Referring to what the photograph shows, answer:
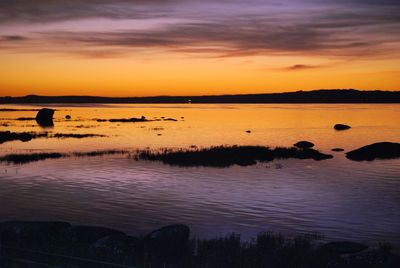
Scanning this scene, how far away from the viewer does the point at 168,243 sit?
16.8 meters

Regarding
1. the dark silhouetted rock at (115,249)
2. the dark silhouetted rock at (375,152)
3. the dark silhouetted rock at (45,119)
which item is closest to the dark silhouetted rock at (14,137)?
Answer: the dark silhouetted rock at (45,119)

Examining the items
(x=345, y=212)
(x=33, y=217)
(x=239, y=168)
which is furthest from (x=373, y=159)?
(x=33, y=217)

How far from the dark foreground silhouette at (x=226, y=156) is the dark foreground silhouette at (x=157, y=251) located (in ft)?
84.8

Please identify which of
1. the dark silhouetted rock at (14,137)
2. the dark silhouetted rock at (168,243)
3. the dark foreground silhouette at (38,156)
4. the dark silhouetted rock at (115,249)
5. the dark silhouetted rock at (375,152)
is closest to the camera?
the dark silhouetted rock at (115,249)

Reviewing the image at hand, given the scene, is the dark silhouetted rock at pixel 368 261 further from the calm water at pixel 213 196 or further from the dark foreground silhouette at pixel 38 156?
the dark foreground silhouette at pixel 38 156

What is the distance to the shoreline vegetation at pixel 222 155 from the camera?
4503cm

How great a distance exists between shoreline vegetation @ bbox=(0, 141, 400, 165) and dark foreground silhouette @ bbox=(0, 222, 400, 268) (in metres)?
25.7

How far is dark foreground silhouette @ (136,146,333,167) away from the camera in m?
44.8

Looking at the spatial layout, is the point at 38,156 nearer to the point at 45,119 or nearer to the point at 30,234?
the point at 30,234

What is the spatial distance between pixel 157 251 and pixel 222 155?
32.1m

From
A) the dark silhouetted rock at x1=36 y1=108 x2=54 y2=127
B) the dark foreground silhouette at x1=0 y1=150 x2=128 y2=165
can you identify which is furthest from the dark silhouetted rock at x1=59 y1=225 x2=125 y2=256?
the dark silhouetted rock at x1=36 y1=108 x2=54 y2=127

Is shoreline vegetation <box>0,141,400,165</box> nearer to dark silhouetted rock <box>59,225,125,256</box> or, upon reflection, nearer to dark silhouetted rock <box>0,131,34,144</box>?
dark silhouetted rock <box>0,131,34,144</box>

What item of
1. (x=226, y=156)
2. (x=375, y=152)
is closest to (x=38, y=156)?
(x=226, y=156)

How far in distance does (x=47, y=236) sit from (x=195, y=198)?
12965 millimetres
